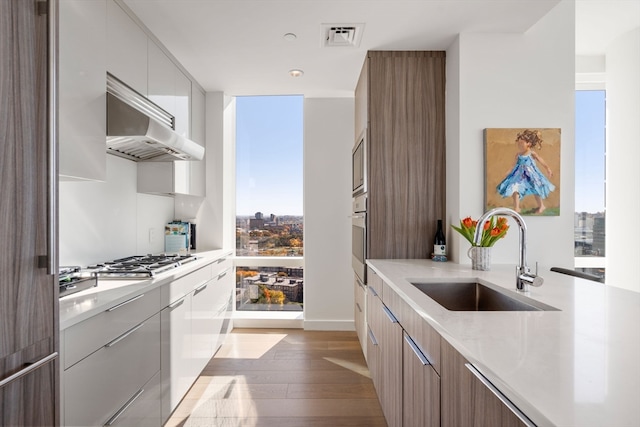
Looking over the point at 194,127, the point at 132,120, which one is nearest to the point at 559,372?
the point at 132,120

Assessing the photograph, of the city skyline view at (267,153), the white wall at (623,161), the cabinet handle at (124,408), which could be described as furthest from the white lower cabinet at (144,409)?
the white wall at (623,161)

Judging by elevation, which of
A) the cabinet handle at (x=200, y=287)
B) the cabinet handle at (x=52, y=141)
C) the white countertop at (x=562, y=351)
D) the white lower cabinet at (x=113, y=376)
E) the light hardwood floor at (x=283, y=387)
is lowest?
the light hardwood floor at (x=283, y=387)

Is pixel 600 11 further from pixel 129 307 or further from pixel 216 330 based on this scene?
pixel 216 330

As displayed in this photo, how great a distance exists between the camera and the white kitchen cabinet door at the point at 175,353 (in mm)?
1978

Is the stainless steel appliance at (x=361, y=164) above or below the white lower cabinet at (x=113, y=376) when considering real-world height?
above

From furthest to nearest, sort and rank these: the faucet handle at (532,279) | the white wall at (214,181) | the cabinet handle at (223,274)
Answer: the white wall at (214,181), the cabinet handle at (223,274), the faucet handle at (532,279)

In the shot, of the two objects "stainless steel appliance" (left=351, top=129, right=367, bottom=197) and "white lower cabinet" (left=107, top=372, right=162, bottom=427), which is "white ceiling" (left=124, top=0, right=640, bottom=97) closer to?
"stainless steel appliance" (left=351, top=129, right=367, bottom=197)

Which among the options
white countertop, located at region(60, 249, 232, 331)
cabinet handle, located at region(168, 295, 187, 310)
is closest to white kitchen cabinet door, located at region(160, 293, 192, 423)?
cabinet handle, located at region(168, 295, 187, 310)

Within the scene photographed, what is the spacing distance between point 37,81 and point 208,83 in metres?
2.39

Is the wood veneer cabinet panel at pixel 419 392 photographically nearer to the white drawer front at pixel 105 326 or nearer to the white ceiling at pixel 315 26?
the white drawer front at pixel 105 326

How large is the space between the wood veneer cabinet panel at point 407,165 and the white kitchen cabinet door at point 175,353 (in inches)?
53.4

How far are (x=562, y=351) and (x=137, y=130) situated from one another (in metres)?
2.01

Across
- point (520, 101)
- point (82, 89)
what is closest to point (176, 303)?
point (82, 89)

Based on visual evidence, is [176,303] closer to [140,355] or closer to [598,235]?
[140,355]
